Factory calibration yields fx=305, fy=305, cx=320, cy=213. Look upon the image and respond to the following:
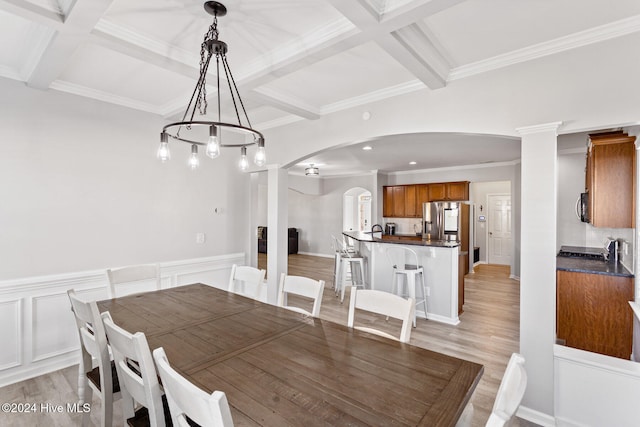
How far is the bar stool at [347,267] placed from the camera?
16.5 feet

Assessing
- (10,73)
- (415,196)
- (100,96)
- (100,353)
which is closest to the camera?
(100,353)

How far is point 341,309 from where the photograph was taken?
4.60 metres

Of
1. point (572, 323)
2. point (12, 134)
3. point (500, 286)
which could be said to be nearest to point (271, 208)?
point (12, 134)

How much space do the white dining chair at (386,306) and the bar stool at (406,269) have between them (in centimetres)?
217

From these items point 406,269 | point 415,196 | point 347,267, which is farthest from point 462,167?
point 406,269

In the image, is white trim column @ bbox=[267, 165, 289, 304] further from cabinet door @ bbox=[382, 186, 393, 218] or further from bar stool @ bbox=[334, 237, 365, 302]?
cabinet door @ bbox=[382, 186, 393, 218]

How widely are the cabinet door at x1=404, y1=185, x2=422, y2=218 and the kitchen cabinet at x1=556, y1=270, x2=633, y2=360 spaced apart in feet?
16.3

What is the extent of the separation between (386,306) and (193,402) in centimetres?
127

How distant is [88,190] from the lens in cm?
305

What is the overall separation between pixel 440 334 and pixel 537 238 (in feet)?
6.54

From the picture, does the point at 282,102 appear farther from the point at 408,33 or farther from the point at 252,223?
the point at 252,223

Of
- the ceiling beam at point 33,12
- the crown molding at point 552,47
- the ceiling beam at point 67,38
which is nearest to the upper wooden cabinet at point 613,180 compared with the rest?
the crown molding at point 552,47

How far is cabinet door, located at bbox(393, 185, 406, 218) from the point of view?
27.0 ft

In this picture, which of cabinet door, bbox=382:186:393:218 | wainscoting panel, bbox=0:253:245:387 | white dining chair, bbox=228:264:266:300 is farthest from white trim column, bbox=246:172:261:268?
cabinet door, bbox=382:186:393:218
